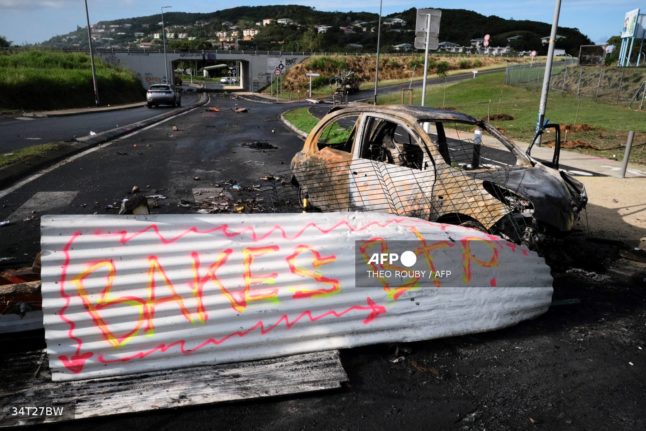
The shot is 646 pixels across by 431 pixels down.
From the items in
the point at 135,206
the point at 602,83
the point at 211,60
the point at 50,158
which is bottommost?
the point at 50,158

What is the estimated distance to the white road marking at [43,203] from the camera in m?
7.01

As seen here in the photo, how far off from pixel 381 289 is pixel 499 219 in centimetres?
163

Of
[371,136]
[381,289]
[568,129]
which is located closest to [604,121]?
[568,129]

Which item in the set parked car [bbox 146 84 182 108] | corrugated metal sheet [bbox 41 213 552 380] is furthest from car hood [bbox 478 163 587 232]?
parked car [bbox 146 84 182 108]

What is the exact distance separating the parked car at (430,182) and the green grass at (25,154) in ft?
23.8

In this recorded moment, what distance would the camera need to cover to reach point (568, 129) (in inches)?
733

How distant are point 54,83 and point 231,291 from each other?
1451 inches

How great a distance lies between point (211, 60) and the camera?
3034 inches

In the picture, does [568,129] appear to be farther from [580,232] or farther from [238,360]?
[238,360]

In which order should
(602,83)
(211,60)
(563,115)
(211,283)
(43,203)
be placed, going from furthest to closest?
(211,60) < (602,83) < (563,115) < (43,203) < (211,283)

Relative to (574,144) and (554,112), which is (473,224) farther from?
(554,112)

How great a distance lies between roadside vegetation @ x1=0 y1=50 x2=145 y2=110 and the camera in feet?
100

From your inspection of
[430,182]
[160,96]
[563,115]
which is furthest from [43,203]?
[160,96]

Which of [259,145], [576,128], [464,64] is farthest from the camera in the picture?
[464,64]
